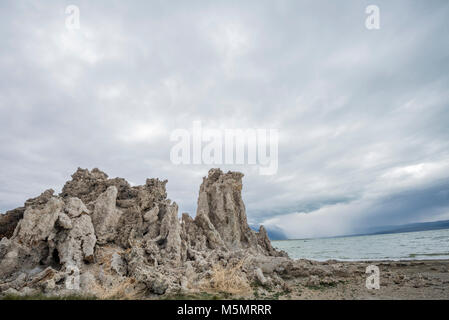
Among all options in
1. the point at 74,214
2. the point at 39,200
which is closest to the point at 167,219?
the point at 74,214

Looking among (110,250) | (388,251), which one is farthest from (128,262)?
(388,251)

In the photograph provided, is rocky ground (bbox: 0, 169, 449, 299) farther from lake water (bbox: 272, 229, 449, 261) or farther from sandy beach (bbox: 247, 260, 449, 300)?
lake water (bbox: 272, 229, 449, 261)

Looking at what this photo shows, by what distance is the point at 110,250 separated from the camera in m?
15.0

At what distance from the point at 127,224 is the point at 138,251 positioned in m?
3.60

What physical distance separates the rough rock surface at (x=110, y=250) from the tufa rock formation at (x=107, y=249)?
5cm

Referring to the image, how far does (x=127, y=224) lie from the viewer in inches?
685

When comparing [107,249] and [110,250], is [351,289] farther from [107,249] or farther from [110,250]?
[107,249]

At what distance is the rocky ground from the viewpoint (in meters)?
11.2

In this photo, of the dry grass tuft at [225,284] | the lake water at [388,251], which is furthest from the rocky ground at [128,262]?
the lake water at [388,251]

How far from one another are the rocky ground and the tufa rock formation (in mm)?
55

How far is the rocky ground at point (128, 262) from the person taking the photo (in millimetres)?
11234

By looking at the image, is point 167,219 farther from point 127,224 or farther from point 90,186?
point 90,186

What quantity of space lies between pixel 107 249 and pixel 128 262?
7.48 feet

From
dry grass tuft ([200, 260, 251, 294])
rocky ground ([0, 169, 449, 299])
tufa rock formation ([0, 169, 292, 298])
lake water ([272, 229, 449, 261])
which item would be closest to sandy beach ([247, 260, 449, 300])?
rocky ground ([0, 169, 449, 299])
